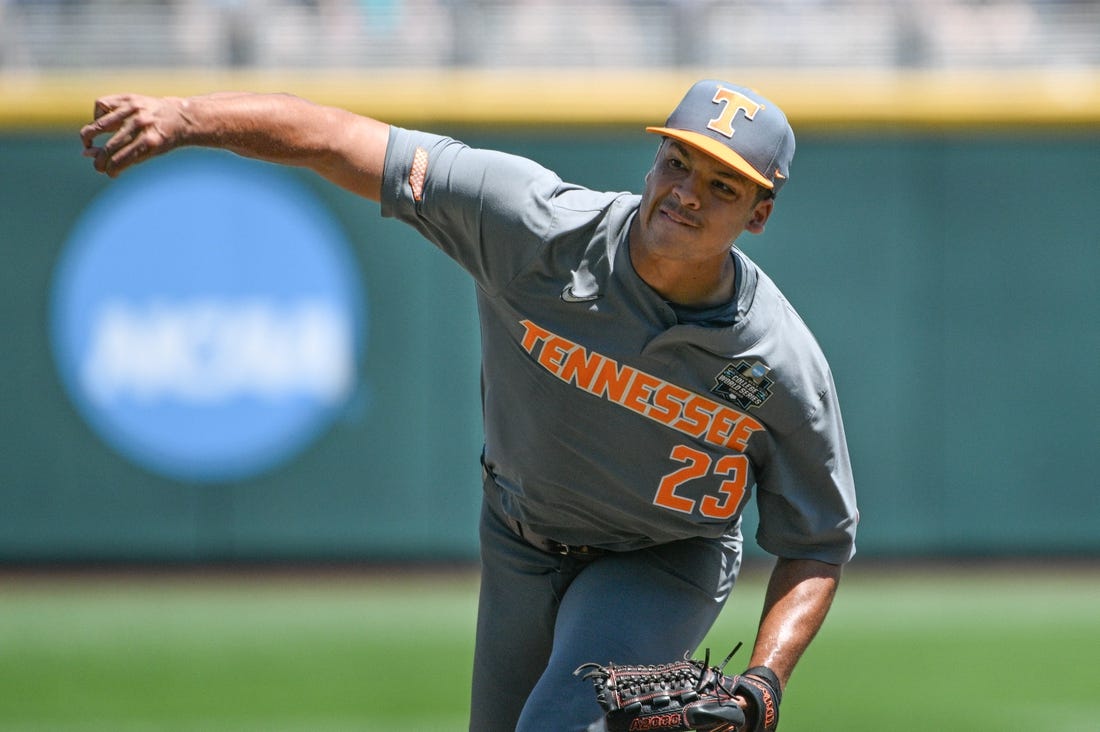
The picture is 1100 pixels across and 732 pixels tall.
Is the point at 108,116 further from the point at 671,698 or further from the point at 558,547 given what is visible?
the point at 671,698

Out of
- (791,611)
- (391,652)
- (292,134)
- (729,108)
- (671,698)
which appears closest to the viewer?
(671,698)

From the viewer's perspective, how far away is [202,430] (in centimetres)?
1031

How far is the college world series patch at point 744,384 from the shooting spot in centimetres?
393

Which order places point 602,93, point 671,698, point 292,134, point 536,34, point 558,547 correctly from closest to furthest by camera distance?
point 671,698 < point 292,134 < point 558,547 < point 602,93 < point 536,34

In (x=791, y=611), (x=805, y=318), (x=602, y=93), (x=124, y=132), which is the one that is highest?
(x=602, y=93)

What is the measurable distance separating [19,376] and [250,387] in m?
1.56

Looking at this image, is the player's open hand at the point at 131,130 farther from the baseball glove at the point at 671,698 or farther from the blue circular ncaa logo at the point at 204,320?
the blue circular ncaa logo at the point at 204,320

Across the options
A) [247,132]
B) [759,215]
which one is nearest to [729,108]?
[759,215]

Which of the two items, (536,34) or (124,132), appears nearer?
(124,132)

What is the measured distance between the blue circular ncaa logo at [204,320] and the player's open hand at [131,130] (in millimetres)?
6746

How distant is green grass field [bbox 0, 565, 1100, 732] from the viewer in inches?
277

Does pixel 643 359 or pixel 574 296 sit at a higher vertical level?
pixel 574 296

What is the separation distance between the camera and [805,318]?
10719mm

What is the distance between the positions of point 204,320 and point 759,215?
6.84 meters
